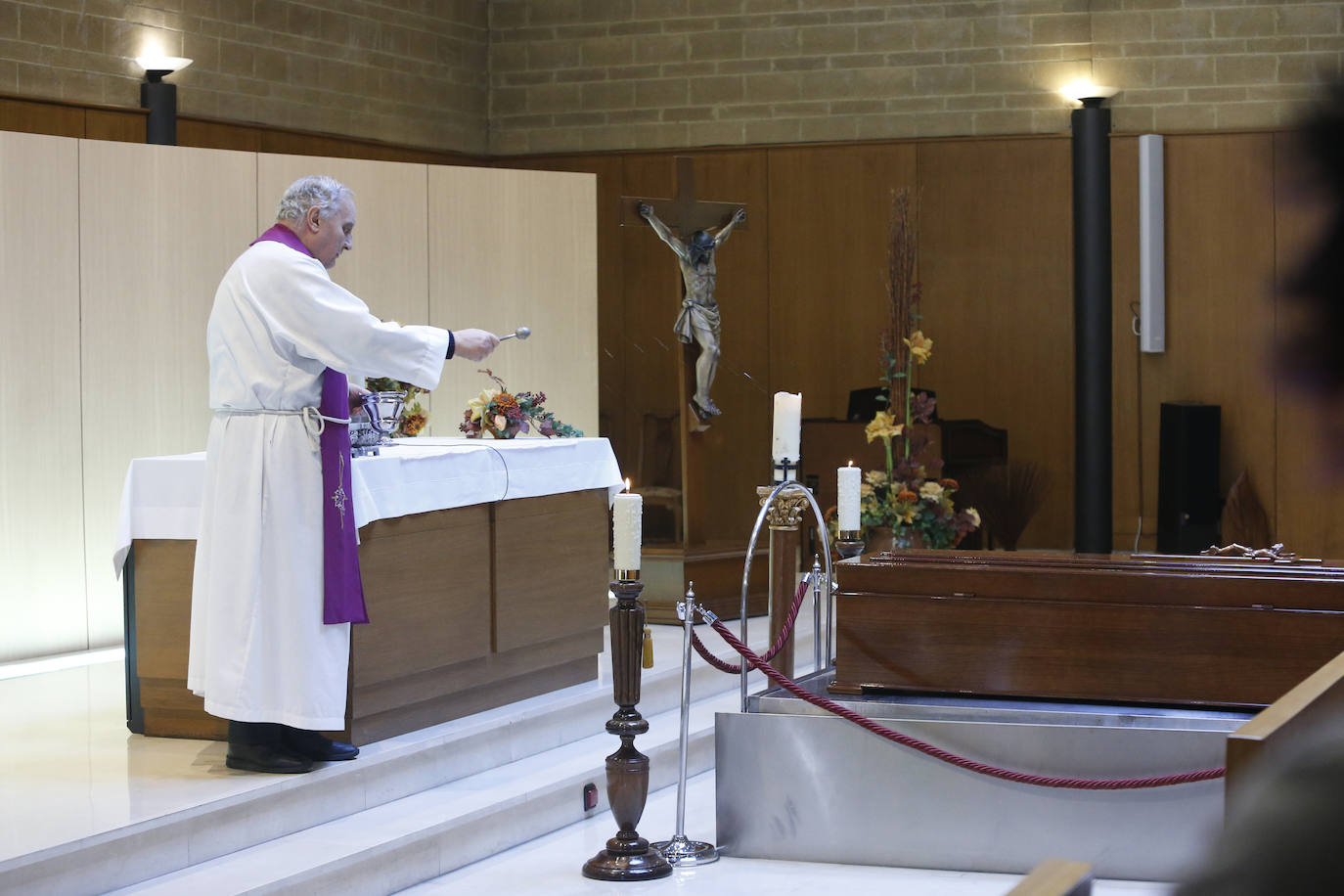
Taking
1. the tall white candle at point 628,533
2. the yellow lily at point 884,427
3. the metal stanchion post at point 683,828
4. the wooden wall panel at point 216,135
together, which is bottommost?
the metal stanchion post at point 683,828

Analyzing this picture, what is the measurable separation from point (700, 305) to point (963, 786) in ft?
11.3

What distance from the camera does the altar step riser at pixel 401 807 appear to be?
353 cm

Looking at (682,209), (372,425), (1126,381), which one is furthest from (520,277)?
(1126,381)

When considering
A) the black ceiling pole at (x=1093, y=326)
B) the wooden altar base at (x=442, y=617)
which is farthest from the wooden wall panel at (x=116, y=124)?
the black ceiling pole at (x=1093, y=326)

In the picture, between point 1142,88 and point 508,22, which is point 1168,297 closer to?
point 1142,88

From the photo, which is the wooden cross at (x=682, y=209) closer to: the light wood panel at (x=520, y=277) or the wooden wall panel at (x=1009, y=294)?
the light wood panel at (x=520, y=277)

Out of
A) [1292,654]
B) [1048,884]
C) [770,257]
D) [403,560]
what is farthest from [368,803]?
[770,257]

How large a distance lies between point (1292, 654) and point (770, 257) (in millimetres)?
7014

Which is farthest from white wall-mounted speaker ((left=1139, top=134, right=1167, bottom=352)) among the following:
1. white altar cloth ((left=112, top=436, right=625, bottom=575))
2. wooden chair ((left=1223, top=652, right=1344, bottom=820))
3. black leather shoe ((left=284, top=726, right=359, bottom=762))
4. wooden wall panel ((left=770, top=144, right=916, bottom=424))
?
wooden chair ((left=1223, top=652, right=1344, bottom=820))

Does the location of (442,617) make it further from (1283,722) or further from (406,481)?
(1283,722)

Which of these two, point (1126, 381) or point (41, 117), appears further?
point (1126, 381)

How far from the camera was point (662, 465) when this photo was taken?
7.05 metres

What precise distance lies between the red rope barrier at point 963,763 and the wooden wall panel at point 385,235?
4218 millimetres

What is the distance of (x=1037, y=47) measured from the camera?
9.95m
